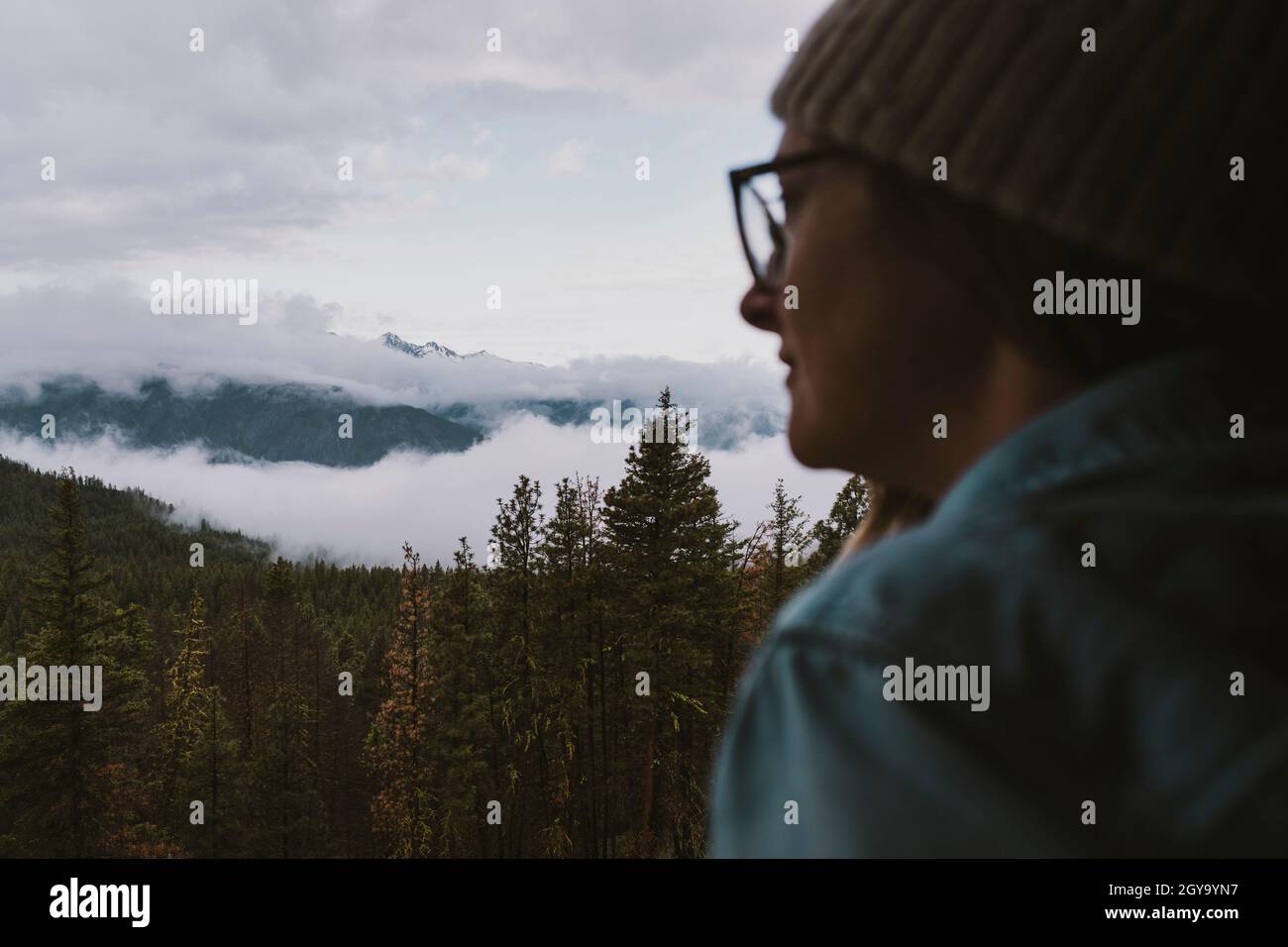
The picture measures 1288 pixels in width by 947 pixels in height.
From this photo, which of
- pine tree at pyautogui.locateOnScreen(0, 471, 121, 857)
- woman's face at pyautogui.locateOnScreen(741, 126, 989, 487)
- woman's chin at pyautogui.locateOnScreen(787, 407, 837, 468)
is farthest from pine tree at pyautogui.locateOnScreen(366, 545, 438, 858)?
woman's face at pyautogui.locateOnScreen(741, 126, 989, 487)

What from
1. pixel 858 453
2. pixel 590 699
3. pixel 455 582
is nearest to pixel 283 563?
pixel 455 582

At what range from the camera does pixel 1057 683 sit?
0.83m

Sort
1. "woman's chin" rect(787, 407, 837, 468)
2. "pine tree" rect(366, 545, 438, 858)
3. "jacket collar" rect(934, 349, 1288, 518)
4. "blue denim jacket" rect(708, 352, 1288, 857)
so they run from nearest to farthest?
"blue denim jacket" rect(708, 352, 1288, 857), "jacket collar" rect(934, 349, 1288, 518), "woman's chin" rect(787, 407, 837, 468), "pine tree" rect(366, 545, 438, 858)

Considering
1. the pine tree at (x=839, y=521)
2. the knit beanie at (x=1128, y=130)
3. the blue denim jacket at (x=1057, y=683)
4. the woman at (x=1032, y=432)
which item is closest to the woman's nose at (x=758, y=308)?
the woman at (x=1032, y=432)

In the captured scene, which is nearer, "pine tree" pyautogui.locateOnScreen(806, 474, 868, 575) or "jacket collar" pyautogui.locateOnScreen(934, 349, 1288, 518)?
"jacket collar" pyautogui.locateOnScreen(934, 349, 1288, 518)

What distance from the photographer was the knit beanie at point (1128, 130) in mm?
1067

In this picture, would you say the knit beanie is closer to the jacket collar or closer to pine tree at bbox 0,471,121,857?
the jacket collar

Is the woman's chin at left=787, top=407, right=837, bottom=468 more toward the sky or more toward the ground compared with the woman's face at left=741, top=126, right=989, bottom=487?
more toward the ground

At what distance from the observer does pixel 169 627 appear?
95.1 meters

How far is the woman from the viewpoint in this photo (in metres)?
0.83

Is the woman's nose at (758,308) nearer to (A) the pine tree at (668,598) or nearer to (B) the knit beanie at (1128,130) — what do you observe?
(B) the knit beanie at (1128,130)

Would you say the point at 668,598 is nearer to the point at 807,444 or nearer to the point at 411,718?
the point at 411,718

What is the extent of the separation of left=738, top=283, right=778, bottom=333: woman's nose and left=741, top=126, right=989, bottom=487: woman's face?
0.65 feet

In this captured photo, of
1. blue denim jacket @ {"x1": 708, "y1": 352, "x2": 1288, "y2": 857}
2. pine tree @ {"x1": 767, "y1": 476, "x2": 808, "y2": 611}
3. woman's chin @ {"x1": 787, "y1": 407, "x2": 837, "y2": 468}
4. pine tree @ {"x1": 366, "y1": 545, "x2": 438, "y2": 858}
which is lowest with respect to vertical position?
pine tree @ {"x1": 366, "y1": 545, "x2": 438, "y2": 858}
